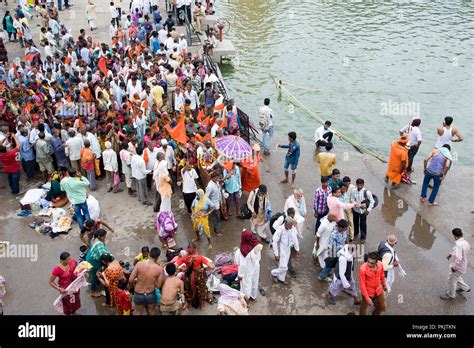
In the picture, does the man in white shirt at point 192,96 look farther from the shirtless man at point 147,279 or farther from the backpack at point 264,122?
the shirtless man at point 147,279

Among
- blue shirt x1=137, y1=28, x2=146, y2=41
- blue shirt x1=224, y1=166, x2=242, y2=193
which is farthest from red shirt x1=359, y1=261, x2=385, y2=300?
blue shirt x1=137, y1=28, x2=146, y2=41

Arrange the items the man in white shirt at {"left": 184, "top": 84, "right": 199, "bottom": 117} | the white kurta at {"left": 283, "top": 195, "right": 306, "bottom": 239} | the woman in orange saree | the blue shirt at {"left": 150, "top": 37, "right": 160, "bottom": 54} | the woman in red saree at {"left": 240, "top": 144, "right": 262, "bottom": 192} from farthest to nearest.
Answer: the blue shirt at {"left": 150, "top": 37, "right": 160, "bottom": 54} < the man in white shirt at {"left": 184, "top": 84, "right": 199, "bottom": 117} < the woman in orange saree < the woman in red saree at {"left": 240, "top": 144, "right": 262, "bottom": 192} < the white kurta at {"left": 283, "top": 195, "right": 306, "bottom": 239}

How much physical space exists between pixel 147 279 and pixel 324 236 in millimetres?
3292

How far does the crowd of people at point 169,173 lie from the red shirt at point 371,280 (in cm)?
2

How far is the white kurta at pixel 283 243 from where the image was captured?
806 centimetres

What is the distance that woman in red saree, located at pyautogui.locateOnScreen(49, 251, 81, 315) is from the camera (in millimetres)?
7270

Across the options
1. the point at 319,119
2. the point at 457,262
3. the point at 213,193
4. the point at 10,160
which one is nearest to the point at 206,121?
the point at 213,193

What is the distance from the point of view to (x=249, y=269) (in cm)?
764

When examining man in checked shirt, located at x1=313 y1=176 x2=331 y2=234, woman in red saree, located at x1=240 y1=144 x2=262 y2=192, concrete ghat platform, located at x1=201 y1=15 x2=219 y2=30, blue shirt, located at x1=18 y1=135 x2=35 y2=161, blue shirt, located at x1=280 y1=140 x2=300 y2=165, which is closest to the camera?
man in checked shirt, located at x1=313 y1=176 x2=331 y2=234

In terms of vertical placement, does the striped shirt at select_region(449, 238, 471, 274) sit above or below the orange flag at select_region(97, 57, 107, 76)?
below

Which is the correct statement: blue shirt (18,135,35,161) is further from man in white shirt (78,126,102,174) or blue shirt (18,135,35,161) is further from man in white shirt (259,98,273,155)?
man in white shirt (259,98,273,155)

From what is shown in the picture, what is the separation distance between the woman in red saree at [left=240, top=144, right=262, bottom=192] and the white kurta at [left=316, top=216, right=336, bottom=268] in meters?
2.30

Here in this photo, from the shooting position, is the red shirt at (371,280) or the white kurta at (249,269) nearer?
the red shirt at (371,280)

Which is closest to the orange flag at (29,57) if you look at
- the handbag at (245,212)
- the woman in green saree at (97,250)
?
the handbag at (245,212)
